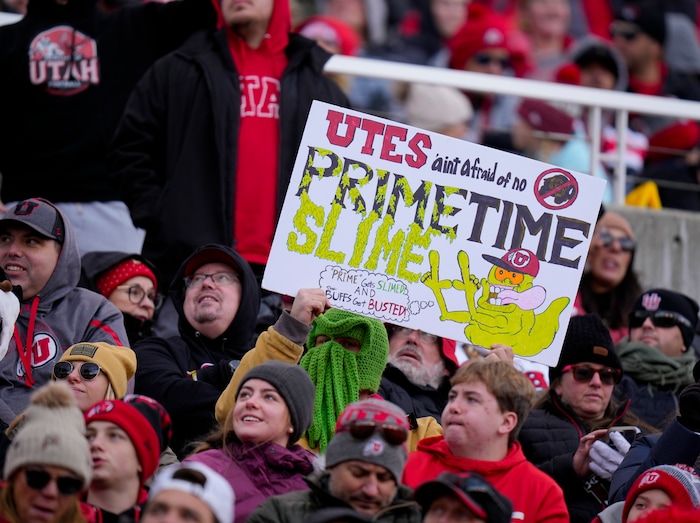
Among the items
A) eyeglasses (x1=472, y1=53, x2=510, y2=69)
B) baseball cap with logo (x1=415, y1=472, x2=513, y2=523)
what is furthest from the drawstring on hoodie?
eyeglasses (x1=472, y1=53, x2=510, y2=69)

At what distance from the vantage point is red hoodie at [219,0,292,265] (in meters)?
9.27

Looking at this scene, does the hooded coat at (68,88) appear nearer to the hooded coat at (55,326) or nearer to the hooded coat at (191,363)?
the hooded coat at (191,363)

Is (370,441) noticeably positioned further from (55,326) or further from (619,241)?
(619,241)

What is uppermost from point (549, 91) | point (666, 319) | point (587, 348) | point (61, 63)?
point (549, 91)

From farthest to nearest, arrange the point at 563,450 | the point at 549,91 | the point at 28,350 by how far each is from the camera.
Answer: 1. the point at 549,91
2. the point at 563,450
3. the point at 28,350

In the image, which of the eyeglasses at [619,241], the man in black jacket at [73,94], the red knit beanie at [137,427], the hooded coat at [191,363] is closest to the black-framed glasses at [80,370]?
the hooded coat at [191,363]

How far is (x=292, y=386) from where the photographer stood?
7.05 m

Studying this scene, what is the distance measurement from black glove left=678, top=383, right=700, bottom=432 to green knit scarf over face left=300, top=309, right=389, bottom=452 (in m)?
1.35

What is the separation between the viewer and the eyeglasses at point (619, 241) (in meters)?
10.6

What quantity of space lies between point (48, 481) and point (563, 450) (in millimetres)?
2986

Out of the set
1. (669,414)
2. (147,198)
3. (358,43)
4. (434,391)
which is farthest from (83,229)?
A: (358,43)

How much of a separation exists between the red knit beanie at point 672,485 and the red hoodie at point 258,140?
9.60ft

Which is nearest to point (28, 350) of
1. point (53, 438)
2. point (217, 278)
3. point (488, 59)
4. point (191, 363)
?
point (191, 363)

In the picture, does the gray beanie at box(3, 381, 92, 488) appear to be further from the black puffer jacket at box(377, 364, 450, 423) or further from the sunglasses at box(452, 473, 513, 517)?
the black puffer jacket at box(377, 364, 450, 423)
